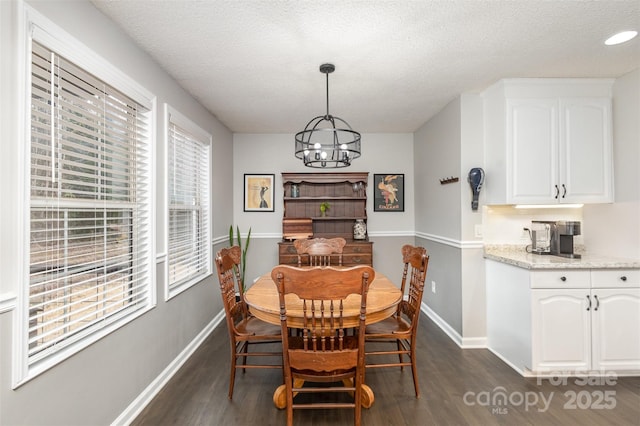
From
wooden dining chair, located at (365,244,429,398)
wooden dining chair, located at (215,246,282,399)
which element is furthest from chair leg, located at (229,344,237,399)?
wooden dining chair, located at (365,244,429,398)

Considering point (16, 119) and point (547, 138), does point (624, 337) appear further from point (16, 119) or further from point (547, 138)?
point (16, 119)

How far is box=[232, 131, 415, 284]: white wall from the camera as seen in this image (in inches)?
178

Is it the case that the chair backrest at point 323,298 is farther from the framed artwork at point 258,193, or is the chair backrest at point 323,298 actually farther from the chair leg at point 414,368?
the framed artwork at point 258,193

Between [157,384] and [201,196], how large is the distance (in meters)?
1.89

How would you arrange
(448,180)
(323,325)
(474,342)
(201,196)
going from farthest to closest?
(201,196)
(448,180)
(474,342)
(323,325)

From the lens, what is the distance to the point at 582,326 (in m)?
2.41

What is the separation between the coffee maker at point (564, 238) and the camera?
8.82 ft

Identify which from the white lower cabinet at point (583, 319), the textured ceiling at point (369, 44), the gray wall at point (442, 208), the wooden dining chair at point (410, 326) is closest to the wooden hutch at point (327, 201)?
the gray wall at point (442, 208)

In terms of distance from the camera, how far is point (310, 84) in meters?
2.79

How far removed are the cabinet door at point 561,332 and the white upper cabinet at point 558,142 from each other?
0.84m

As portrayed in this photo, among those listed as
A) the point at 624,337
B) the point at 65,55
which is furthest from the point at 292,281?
the point at 624,337

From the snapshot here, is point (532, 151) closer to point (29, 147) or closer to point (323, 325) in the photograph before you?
point (323, 325)

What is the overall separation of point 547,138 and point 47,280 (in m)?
3.68

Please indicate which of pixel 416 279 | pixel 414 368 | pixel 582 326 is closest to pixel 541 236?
pixel 582 326
